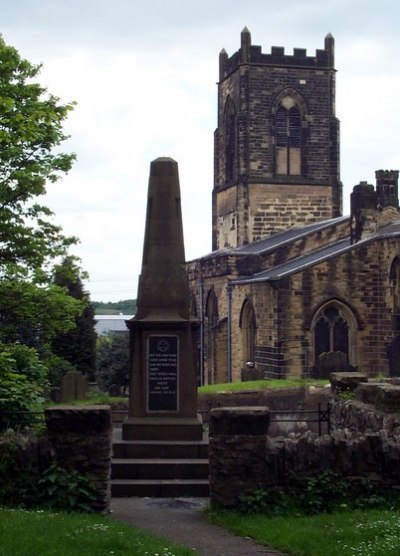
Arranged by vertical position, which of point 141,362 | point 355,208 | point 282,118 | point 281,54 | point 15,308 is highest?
point 281,54

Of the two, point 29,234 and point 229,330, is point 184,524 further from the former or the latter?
point 229,330

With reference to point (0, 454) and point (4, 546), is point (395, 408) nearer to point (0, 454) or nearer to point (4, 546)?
point (0, 454)

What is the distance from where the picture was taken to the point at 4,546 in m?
7.73

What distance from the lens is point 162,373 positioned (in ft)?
45.5

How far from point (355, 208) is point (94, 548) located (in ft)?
98.6

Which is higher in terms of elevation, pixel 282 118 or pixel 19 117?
pixel 282 118

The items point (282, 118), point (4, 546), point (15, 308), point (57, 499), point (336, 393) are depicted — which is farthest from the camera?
point (282, 118)

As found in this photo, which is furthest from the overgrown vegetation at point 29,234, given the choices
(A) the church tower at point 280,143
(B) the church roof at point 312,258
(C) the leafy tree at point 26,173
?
(A) the church tower at point 280,143

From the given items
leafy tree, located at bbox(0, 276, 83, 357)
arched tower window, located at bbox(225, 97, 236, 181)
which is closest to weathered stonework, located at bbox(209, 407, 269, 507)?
leafy tree, located at bbox(0, 276, 83, 357)

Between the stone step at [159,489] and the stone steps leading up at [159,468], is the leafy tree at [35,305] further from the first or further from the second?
the stone step at [159,489]

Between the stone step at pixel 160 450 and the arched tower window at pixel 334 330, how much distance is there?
20203 mm

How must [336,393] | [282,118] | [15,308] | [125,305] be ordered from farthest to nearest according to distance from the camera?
[125,305], [282,118], [15,308], [336,393]

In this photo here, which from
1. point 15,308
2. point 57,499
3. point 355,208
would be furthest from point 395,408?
point 355,208

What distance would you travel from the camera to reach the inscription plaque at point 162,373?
13836mm
